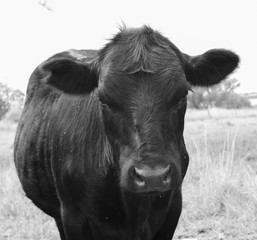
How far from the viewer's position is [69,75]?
413 centimetres

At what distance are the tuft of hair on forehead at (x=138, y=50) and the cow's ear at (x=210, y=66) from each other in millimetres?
250

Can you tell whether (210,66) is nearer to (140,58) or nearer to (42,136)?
(140,58)

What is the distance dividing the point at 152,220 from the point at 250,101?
54149mm

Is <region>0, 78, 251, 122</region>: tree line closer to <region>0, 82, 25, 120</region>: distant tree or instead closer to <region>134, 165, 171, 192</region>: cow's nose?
<region>0, 82, 25, 120</region>: distant tree

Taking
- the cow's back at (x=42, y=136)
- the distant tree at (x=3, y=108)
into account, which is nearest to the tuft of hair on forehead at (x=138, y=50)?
the cow's back at (x=42, y=136)

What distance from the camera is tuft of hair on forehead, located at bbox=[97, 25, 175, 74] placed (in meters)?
3.68

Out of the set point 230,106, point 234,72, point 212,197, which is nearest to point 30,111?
point 234,72

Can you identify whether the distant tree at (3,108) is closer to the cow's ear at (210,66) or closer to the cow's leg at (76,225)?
the cow's leg at (76,225)

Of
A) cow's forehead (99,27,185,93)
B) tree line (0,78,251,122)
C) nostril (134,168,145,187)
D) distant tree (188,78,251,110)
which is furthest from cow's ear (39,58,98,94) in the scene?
distant tree (188,78,251,110)

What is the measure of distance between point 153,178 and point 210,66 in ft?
4.32

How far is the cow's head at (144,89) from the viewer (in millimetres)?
3291

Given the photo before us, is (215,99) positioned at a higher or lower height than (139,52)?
lower

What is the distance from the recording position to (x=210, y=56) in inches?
161

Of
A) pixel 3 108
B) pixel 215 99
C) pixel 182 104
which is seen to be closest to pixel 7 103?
pixel 3 108
